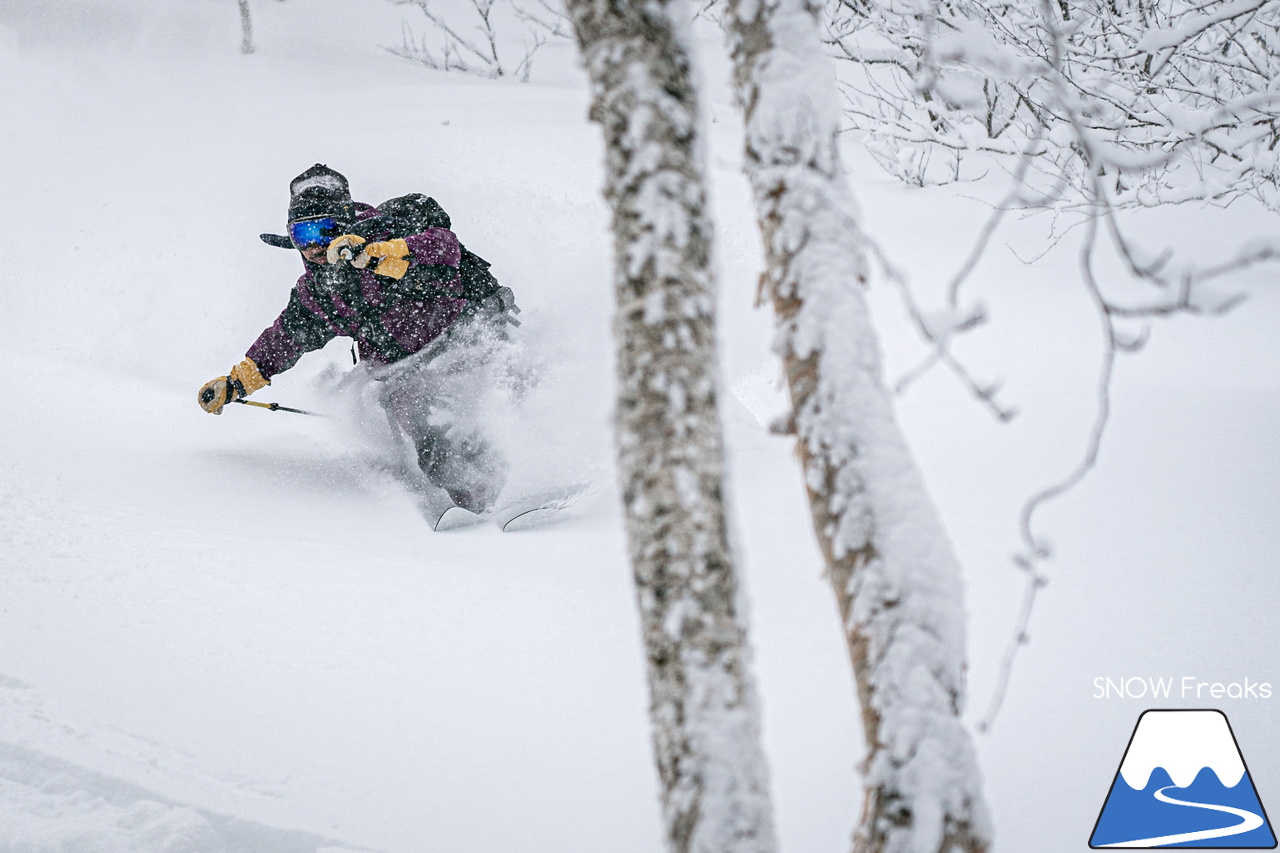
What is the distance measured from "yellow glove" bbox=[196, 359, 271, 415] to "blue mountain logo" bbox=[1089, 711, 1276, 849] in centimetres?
350

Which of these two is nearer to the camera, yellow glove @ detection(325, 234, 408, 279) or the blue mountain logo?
the blue mountain logo

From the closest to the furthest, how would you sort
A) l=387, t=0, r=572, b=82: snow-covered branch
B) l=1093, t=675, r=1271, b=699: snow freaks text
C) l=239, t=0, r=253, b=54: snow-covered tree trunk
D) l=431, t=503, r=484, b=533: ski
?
1. l=1093, t=675, r=1271, b=699: snow freaks text
2. l=431, t=503, r=484, b=533: ski
3. l=387, t=0, r=572, b=82: snow-covered branch
4. l=239, t=0, r=253, b=54: snow-covered tree trunk

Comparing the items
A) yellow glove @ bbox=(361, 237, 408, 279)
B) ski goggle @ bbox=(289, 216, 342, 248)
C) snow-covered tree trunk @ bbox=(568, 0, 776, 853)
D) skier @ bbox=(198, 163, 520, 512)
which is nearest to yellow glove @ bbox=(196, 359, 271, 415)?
skier @ bbox=(198, 163, 520, 512)

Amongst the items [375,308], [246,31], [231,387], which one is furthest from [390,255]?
[246,31]

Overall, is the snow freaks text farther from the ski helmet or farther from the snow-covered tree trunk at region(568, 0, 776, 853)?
the ski helmet

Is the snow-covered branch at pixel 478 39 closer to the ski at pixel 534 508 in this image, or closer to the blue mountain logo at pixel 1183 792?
the ski at pixel 534 508

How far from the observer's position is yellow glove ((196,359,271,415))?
3.56 meters


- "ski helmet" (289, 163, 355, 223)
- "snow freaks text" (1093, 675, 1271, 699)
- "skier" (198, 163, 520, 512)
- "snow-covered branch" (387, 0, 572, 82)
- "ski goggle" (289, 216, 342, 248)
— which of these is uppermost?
"snow-covered branch" (387, 0, 572, 82)

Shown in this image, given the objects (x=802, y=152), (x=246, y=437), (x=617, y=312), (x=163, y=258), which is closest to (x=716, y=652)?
(x=617, y=312)

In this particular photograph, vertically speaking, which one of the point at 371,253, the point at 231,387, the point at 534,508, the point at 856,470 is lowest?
the point at 534,508

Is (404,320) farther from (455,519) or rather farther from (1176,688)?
(1176,688)

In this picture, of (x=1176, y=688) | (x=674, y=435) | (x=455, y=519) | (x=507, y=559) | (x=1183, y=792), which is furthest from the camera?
(x=455, y=519)

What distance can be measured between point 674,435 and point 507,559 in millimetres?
1899

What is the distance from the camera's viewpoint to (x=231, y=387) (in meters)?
3.62
